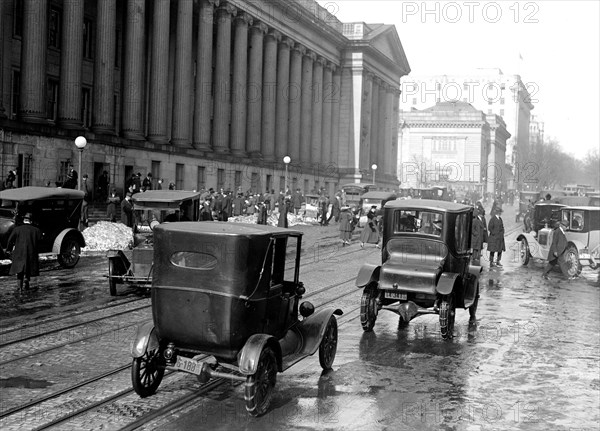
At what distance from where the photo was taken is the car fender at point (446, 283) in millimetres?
12652

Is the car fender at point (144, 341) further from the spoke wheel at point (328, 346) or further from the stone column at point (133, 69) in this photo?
the stone column at point (133, 69)

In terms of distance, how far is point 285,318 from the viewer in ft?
31.9

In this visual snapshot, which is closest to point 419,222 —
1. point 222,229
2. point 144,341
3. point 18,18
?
point 222,229

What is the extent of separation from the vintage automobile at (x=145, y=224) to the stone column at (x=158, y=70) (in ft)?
72.7

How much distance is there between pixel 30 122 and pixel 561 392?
27.0 meters

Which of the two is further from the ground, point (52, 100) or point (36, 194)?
point (52, 100)

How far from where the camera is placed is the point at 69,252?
805 inches

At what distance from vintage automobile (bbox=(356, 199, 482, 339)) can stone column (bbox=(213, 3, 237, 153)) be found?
1386 inches

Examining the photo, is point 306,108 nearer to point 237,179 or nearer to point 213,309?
point 237,179

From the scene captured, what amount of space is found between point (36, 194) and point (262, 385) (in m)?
12.9

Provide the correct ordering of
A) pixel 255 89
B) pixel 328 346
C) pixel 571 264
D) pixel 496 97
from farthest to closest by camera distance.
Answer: pixel 496 97 < pixel 255 89 < pixel 571 264 < pixel 328 346

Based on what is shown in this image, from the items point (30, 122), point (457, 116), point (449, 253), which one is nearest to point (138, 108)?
point (30, 122)

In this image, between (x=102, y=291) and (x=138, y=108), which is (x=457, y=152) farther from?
(x=102, y=291)

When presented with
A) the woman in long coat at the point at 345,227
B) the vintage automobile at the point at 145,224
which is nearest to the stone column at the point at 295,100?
the woman in long coat at the point at 345,227
